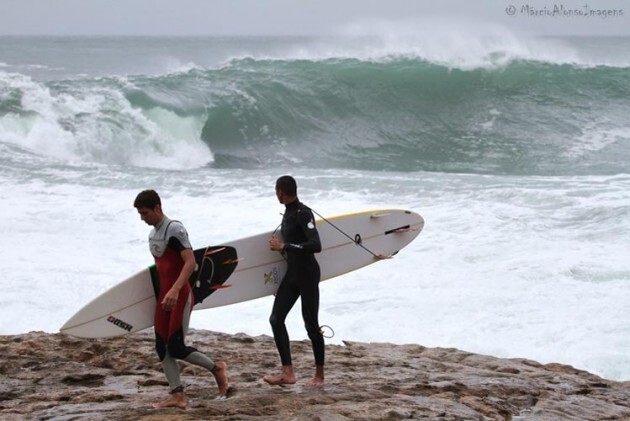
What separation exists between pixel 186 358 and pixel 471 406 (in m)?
1.51

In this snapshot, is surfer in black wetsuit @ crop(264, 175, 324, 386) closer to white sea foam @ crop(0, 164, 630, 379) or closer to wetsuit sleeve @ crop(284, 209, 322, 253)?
wetsuit sleeve @ crop(284, 209, 322, 253)

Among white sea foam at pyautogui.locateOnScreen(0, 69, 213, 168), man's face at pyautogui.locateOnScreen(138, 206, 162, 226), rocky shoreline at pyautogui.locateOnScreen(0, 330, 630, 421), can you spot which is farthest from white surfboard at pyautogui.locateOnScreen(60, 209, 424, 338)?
white sea foam at pyautogui.locateOnScreen(0, 69, 213, 168)

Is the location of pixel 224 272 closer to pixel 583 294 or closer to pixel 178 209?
pixel 583 294

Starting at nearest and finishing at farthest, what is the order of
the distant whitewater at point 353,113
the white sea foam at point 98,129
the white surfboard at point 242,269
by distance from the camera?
the white surfboard at point 242,269 → the white sea foam at point 98,129 → the distant whitewater at point 353,113

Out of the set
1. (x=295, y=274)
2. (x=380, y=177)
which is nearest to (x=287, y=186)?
(x=295, y=274)

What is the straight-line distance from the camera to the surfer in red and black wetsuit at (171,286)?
13.9 ft

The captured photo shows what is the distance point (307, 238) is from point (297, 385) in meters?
0.85

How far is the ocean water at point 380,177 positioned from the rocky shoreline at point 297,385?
156 cm

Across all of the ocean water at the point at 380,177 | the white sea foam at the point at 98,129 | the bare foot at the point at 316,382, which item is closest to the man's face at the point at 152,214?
the bare foot at the point at 316,382

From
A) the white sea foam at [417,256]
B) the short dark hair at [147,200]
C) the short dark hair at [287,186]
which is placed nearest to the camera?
the short dark hair at [147,200]

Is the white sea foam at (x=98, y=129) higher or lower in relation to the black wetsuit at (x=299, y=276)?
higher

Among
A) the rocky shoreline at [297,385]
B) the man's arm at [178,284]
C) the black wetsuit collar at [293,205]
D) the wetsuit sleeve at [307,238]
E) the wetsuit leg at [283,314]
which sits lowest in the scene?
the rocky shoreline at [297,385]

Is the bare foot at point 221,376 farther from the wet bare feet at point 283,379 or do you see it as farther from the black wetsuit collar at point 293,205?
→ the black wetsuit collar at point 293,205

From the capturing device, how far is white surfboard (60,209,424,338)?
495cm
